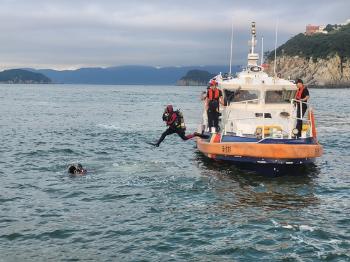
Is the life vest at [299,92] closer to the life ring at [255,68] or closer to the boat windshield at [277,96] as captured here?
the boat windshield at [277,96]

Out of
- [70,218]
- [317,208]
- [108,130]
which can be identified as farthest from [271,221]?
[108,130]

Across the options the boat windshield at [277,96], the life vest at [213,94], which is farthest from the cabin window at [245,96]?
the life vest at [213,94]

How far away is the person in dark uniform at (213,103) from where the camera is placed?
2228 centimetres

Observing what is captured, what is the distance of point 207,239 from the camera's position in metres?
11.8

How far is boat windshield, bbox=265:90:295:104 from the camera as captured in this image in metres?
22.1

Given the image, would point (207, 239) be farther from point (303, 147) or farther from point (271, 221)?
point (303, 147)

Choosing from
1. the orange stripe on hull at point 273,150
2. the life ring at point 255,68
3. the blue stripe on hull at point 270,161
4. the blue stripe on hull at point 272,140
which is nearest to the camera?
the orange stripe on hull at point 273,150

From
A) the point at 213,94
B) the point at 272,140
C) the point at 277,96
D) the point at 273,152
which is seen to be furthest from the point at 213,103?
the point at 273,152

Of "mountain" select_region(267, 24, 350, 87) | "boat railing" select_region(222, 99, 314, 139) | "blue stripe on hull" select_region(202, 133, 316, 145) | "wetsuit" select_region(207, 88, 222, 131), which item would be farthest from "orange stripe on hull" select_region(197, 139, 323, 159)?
"mountain" select_region(267, 24, 350, 87)

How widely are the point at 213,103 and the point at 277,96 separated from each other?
2993 millimetres

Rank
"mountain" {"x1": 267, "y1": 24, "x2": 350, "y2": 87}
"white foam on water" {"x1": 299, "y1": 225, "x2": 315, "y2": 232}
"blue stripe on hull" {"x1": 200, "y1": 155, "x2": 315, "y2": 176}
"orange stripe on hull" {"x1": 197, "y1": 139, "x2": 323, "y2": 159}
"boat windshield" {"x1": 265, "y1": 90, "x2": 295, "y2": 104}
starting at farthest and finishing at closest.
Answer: "mountain" {"x1": 267, "y1": 24, "x2": 350, "y2": 87}, "boat windshield" {"x1": 265, "y1": 90, "x2": 295, "y2": 104}, "blue stripe on hull" {"x1": 200, "y1": 155, "x2": 315, "y2": 176}, "orange stripe on hull" {"x1": 197, "y1": 139, "x2": 323, "y2": 159}, "white foam on water" {"x1": 299, "y1": 225, "x2": 315, "y2": 232}

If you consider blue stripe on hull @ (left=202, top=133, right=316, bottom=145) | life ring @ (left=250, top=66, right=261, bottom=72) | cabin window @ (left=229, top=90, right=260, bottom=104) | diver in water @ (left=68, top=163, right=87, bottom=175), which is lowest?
diver in water @ (left=68, top=163, right=87, bottom=175)

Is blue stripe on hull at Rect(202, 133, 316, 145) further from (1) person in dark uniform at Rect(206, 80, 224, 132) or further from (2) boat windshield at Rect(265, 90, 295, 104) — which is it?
(2) boat windshield at Rect(265, 90, 295, 104)

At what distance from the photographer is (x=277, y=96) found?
2222 centimetres
